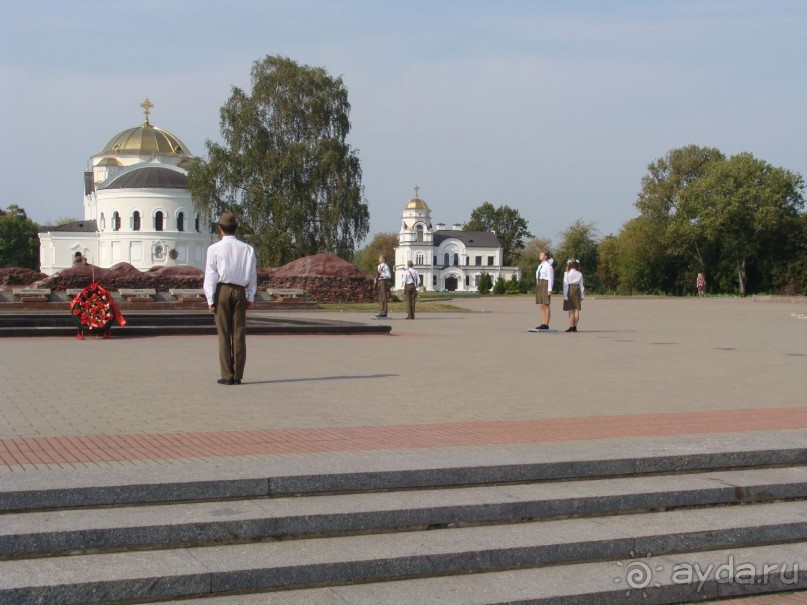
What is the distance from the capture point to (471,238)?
158625 mm

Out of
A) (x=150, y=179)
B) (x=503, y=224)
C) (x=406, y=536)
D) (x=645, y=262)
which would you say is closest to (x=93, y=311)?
(x=406, y=536)

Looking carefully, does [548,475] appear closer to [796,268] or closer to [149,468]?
[149,468]

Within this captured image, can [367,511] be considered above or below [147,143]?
below

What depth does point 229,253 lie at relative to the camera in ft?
33.8

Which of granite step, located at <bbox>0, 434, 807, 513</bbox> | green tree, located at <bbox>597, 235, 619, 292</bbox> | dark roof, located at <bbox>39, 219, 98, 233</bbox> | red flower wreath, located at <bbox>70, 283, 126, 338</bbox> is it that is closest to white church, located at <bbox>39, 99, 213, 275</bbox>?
dark roof, located at <bbox>39, 219, 98, 233</bbox>

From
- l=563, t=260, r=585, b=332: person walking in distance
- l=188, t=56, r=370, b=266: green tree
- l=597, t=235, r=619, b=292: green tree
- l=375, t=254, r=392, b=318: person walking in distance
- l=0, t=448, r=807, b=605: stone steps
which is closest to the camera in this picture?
l=0, t=448, r=807, b=605: stone steps

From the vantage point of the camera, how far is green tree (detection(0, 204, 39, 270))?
12088 centimetres

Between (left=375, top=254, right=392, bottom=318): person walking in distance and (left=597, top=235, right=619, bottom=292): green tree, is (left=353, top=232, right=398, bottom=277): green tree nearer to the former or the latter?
(left=597, top=235, right=619, bottom=292): green tree

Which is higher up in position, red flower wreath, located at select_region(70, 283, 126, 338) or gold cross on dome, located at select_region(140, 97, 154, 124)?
gold cross on dome, located at select_region(140, 97, 154, 124)

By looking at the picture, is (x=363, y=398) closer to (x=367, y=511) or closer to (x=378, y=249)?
(x=367, y=511)

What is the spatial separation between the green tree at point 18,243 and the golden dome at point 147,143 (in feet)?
63.7

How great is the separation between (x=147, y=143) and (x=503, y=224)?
75974 mm

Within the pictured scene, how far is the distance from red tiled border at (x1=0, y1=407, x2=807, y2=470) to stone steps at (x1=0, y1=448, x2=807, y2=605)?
927 mm

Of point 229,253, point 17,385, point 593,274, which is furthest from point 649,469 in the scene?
point 593,274
